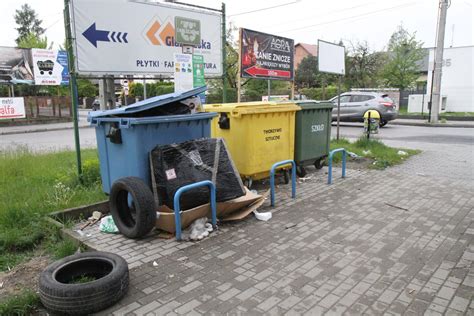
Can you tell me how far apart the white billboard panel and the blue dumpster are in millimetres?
6023

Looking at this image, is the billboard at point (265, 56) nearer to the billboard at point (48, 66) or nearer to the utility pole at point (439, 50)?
the utility pole at point (439, 50)

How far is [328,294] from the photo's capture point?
3.17m

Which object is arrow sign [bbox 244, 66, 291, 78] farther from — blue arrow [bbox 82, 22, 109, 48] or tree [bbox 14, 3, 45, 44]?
tree [bbox 14, 3, 45, 44]

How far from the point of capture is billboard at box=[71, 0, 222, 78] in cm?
601

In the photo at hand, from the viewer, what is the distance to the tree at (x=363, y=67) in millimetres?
34562

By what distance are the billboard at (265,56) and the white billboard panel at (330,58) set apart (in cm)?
82

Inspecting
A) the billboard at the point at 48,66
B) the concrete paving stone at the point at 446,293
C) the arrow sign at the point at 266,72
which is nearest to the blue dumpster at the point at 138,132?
the concrete paving stone at the point at 446,293

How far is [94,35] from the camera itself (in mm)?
6078

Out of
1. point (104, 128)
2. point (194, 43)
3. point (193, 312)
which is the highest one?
point (194, 43)

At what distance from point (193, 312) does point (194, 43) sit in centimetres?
580

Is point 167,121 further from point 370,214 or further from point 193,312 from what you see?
point 370,214

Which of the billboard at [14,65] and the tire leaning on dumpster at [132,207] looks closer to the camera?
the tire leaning on dumpster at [132,207]

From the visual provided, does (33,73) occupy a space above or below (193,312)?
above

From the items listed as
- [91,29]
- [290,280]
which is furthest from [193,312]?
[91,29]
